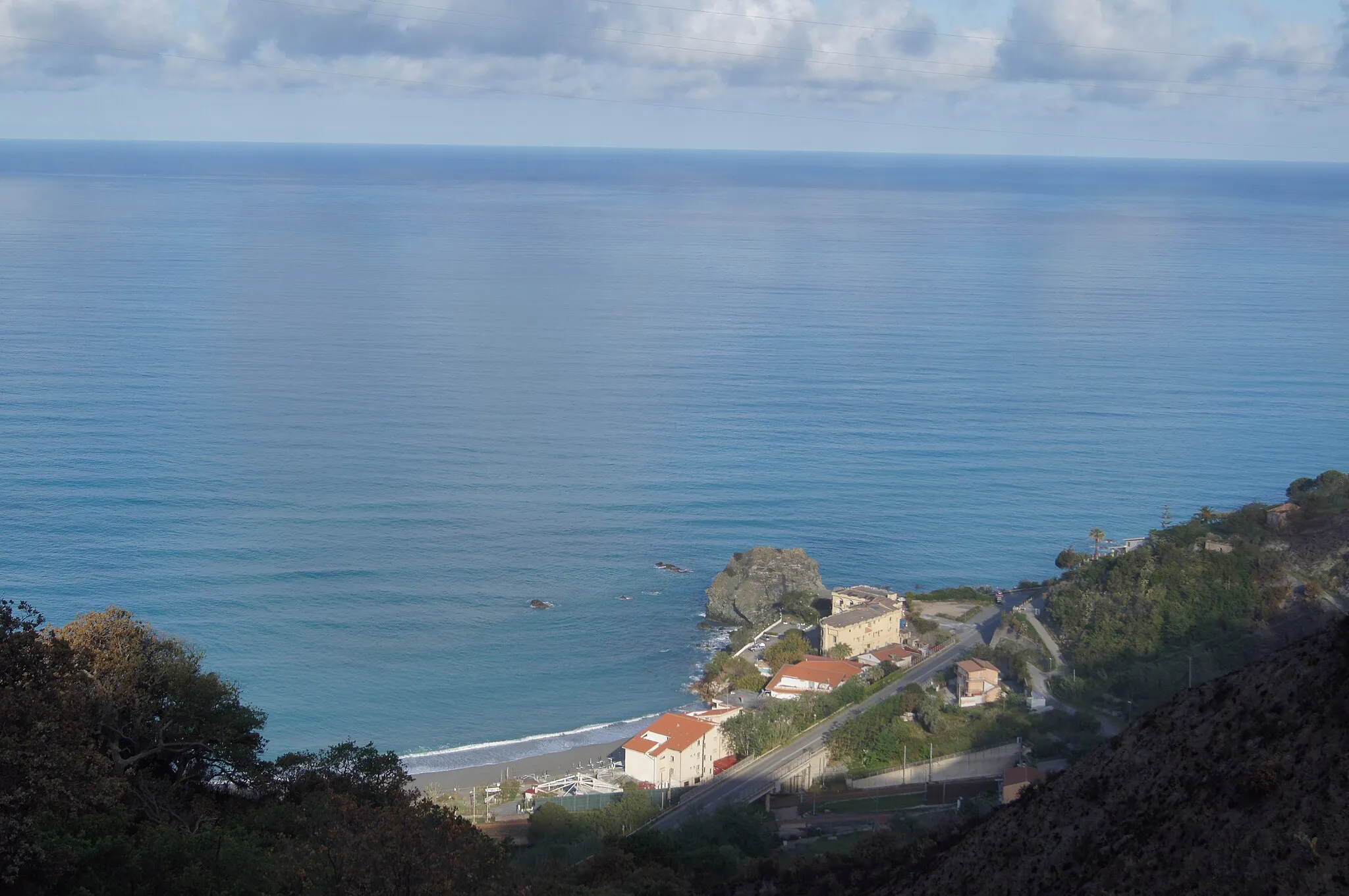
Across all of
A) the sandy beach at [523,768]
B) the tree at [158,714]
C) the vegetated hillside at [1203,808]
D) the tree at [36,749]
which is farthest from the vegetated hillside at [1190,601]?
the tree at [36,749]

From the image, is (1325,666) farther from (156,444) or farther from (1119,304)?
(1119,304)

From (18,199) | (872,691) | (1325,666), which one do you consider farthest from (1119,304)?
(18,199)

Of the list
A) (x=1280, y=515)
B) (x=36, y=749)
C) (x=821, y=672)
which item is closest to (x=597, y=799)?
(x=821, y=672)

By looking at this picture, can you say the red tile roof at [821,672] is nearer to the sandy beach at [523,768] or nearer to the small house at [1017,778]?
the sandy beach at [523,768]

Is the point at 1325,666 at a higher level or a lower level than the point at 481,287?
lower

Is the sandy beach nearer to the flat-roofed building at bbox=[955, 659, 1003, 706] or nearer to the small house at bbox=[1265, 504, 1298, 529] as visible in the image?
the flat-roofed building at bbox=[955, 659, 1003, 706]

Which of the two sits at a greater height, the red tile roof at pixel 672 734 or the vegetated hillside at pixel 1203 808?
the red tile roof at pixel 672 734
